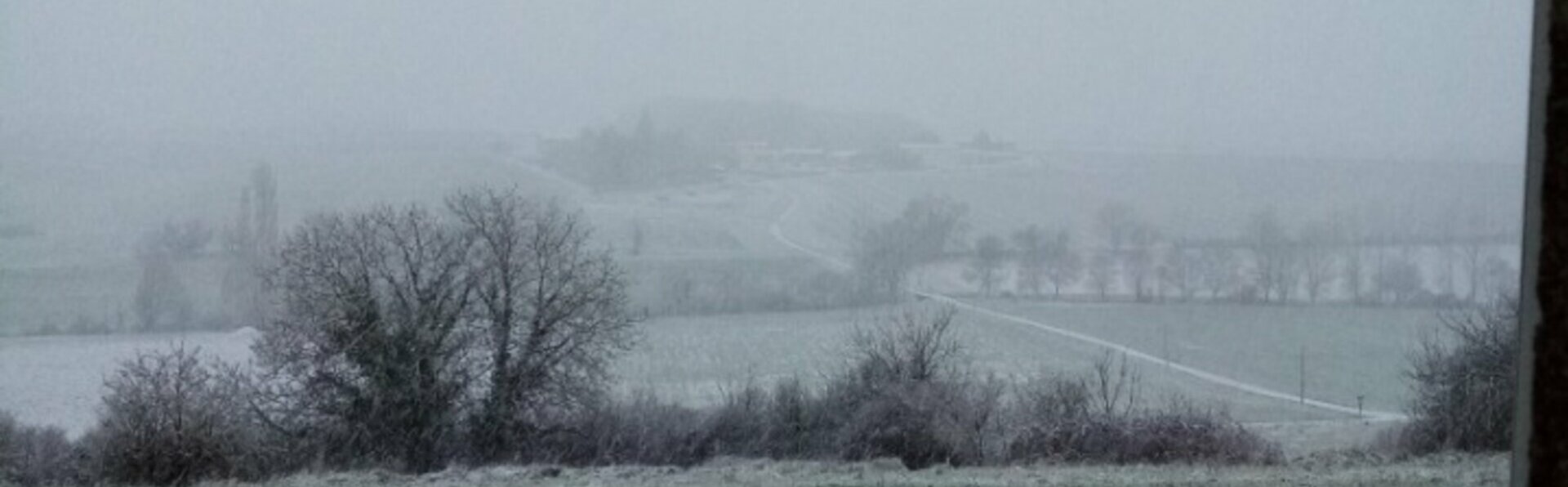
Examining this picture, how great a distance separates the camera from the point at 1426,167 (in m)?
10.6

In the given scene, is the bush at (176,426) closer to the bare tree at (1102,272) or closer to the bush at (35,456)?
the bush at (35,456)

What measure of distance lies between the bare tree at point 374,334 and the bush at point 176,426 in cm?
33

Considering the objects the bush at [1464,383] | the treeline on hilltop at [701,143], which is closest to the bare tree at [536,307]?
the treeline on hilltop at [701,143]

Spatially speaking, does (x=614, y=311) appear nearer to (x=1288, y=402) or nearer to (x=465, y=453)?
(x=465, y=453)

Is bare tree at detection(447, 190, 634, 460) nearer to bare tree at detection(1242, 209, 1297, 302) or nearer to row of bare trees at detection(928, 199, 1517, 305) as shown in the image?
row of bare trees at detection(928, 199, 1517, 305)

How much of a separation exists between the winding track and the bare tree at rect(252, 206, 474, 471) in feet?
7.65

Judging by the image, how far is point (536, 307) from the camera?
29.4ft

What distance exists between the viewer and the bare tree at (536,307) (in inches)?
341

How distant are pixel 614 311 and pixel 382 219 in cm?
155

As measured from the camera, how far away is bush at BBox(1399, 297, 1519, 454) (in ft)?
26.5

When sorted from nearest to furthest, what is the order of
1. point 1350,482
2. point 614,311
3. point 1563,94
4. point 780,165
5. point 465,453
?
point 1563,94 < point 1350,482 < point 465,453 < point 614,311 < point 780,165

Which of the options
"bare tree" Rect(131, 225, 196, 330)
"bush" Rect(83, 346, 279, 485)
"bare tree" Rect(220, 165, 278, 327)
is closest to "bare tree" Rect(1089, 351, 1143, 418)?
"bush" Rect(83, 346, 279, 485)

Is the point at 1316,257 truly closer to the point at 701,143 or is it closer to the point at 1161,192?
the point at 1161,192

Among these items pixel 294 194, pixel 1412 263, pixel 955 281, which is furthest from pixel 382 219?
pixel 1412 263
